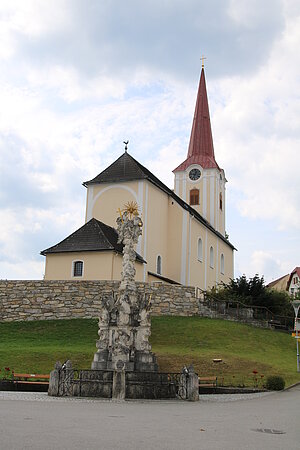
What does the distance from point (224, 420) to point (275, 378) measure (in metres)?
8.58

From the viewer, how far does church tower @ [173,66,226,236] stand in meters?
59.1

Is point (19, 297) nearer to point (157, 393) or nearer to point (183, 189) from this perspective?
point (157, 393)

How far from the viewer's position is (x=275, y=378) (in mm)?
19438

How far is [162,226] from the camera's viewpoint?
45938 mm

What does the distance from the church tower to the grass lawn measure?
27235 mm

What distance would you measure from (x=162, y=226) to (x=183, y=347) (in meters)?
20.0

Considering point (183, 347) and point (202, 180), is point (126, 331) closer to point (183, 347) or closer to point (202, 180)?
point (183, 347)

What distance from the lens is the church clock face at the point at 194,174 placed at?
2345 inches

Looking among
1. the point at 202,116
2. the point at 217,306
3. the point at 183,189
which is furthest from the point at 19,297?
the point at 202,116

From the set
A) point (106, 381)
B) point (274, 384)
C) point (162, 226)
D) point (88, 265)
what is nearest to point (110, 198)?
point (162, 226)

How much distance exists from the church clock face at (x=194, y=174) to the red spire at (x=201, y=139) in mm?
813

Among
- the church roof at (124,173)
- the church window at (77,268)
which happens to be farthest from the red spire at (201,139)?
the church window at (77,268)

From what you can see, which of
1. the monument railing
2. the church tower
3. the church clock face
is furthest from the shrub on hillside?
the monument railing

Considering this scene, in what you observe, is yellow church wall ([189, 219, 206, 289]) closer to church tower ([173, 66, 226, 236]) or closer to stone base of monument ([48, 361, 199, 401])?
church tower ([173, 66, 226, 236])
